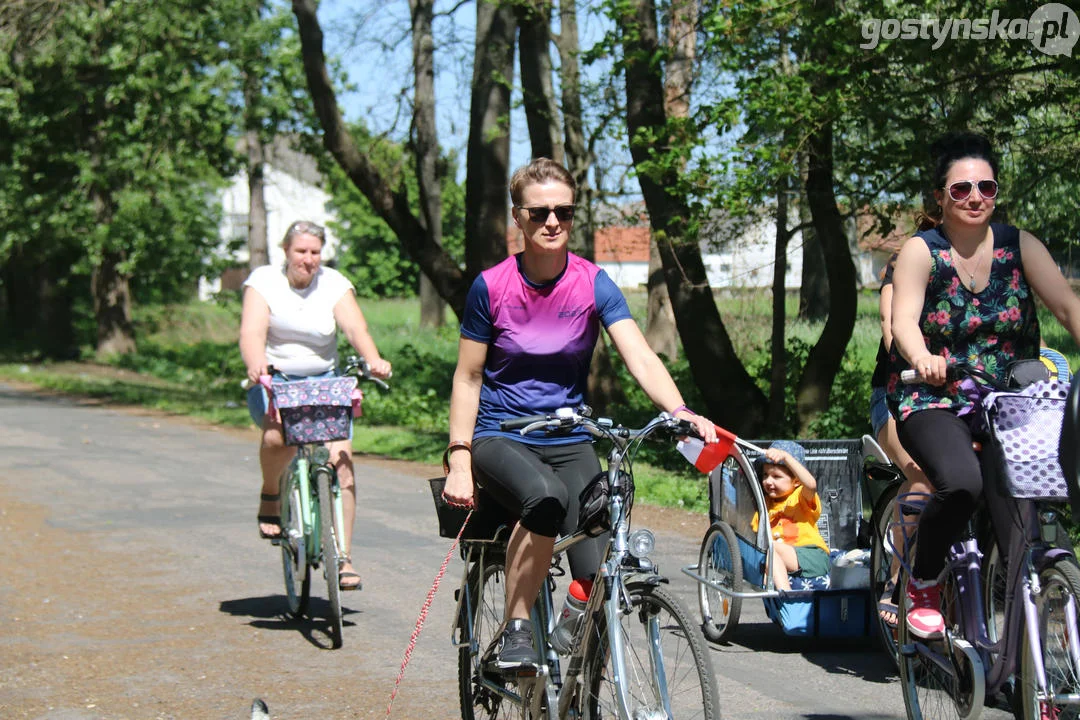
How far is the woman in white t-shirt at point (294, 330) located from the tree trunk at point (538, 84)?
8782 millimetres

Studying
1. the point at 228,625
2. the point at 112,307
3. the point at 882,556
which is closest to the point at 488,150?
the point at 228,625

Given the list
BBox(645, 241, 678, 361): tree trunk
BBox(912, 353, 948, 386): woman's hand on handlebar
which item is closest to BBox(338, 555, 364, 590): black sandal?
BBox(912, 353, 948, 386): woman's hand on handlebar

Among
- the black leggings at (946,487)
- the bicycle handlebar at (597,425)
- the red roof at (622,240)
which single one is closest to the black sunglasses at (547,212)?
the bicycle handlebar at (597,425)

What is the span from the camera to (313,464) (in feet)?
24.4

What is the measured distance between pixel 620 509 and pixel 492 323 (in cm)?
83

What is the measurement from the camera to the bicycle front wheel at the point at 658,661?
3.93 m

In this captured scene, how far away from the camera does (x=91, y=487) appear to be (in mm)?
12859

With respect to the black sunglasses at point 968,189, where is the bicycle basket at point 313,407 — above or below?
below

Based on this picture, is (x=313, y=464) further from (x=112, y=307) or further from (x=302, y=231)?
(x=112, y=307)

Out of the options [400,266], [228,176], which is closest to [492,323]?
[228,176]

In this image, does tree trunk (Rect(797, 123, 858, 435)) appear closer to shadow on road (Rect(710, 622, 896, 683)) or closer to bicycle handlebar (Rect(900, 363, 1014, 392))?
shadow on road (Rect(710, 622, 896, 683))

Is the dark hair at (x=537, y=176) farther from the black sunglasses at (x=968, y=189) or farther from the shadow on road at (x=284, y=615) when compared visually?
the shadow on road at (x=284, y=615)

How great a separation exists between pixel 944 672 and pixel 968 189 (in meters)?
1.69

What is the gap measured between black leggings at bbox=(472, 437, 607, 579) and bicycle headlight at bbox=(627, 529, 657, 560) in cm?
35
